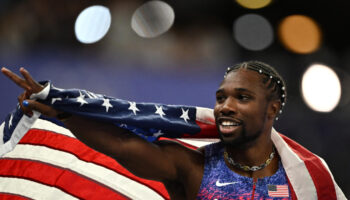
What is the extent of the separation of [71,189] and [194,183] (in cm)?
80

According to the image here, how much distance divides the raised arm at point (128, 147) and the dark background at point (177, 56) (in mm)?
1340

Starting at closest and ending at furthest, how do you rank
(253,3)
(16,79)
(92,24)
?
(16,79) → (92,24) → (253,3)

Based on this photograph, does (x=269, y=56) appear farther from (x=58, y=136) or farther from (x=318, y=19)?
(x=58, y=136)

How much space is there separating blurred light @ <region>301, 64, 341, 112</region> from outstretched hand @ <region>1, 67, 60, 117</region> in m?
4.72

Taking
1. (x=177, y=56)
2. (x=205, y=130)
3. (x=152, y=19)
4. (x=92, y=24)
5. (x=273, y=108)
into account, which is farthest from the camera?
(x=152, y=19)

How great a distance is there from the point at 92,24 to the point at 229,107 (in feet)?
9.52

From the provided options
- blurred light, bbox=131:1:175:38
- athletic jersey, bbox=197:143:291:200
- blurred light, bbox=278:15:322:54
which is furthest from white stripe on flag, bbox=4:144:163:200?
blurred light, bbox=278:15:322:54

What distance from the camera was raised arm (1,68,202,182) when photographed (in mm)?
1212

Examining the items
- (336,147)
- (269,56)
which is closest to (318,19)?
(269,56)

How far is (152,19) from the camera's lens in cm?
458

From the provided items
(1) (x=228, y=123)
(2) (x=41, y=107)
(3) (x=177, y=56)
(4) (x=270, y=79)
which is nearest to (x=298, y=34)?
(3) (x=177, y=56)

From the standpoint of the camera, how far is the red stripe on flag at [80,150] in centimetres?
203

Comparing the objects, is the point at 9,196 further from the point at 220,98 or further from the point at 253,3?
the point at 253,3

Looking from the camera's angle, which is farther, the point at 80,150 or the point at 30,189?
the point at 80,150
